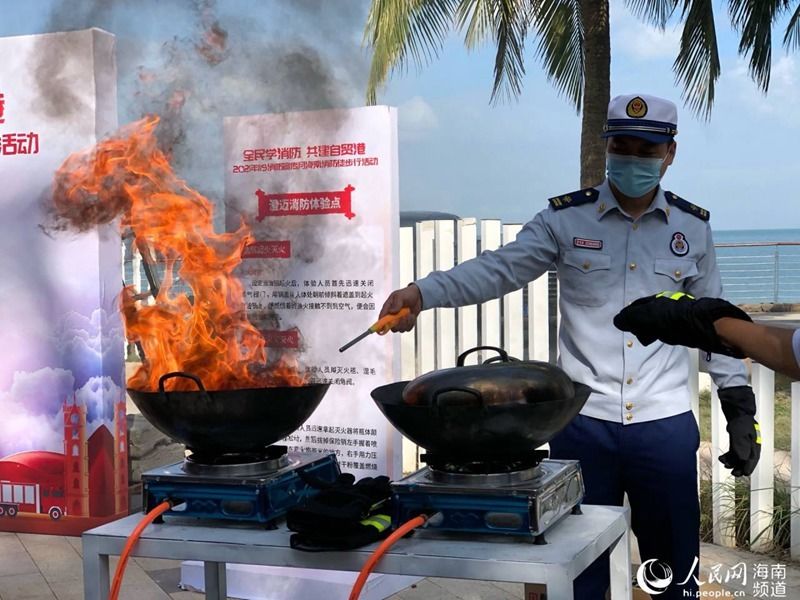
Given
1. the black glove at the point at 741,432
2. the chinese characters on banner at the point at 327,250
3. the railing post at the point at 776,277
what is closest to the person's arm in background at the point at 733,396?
the black glove at the point at 741,432

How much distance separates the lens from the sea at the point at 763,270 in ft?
51.4

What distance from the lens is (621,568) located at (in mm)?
2672

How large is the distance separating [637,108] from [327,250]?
184cm

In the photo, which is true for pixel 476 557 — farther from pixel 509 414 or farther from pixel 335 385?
pixel 335 385

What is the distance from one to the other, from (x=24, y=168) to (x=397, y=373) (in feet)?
8.61

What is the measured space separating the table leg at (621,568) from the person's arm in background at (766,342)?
854mm

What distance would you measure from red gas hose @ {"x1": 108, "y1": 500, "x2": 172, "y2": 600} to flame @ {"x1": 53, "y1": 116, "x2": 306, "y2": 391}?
0.37 m

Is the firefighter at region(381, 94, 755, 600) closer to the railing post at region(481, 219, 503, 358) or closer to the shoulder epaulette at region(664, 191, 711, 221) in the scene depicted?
the shoulder epaulette at region(664, 191, 711, 221)

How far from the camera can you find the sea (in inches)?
617

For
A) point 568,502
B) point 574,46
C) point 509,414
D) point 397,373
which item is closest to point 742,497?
point 397,373

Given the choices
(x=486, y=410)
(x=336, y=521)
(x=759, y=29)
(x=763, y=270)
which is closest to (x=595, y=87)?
(x=759, y=29)

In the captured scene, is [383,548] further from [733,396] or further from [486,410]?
[733,396]

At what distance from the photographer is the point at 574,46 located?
437 inches

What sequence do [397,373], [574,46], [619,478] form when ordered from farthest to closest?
1. [574,46]
2. [397,373]
3. [619,478]
